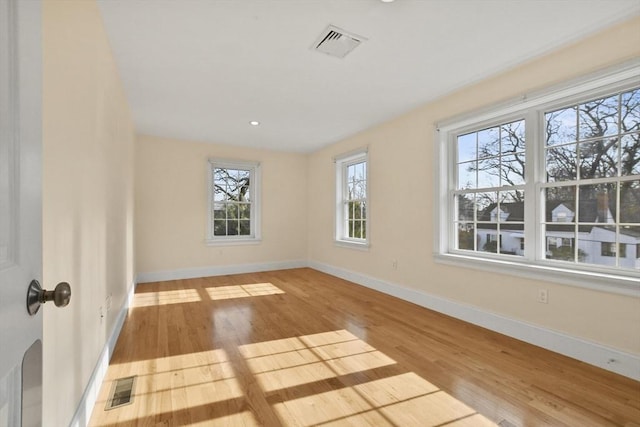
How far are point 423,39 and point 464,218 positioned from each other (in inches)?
78.4

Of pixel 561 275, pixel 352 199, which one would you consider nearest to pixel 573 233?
pixel 561 275

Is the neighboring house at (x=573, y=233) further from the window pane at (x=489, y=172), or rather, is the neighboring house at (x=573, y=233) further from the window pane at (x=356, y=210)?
the window pane at (x=356, y=210)

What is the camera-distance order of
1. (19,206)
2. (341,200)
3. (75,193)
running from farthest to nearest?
(341,200)
(75,193)
(19,206)

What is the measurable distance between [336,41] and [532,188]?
2.19 meters

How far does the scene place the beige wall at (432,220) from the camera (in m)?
2.21

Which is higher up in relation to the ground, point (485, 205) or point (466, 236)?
point (485, 205)

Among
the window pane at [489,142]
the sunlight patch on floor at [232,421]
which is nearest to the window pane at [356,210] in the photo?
the window pane at [489,142]

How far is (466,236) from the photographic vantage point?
11.1 feet

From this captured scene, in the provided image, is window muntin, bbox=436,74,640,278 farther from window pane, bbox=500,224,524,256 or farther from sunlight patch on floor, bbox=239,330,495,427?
sunlight patch on floor, bbox=239,330,495,427

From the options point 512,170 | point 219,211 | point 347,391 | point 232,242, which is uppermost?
point 512,170

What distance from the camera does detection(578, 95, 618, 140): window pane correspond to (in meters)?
2.30

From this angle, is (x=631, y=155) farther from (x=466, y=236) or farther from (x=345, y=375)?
(x=345, y=375)

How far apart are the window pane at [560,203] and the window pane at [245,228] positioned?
484 cm

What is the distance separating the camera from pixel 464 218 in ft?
11.3
